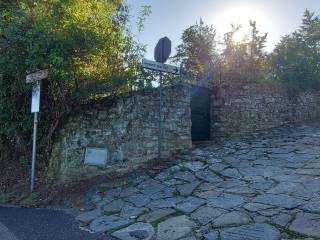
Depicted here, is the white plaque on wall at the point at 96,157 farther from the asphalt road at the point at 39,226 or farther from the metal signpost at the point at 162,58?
Answer: the asphalt road at the point at 39,226

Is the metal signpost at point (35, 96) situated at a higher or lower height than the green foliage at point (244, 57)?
lower

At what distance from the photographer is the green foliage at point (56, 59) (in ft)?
22.0

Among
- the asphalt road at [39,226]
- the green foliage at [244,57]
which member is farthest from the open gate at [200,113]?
the asphalt road at [39,226]

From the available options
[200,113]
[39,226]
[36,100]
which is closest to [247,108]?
[200,113]

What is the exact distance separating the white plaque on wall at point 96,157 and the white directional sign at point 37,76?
1.72m

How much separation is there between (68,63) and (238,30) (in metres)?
7.62

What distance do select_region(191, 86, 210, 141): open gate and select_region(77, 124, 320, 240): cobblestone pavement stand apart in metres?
1.61

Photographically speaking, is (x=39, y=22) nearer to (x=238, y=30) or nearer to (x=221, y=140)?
(x=221, y=140)

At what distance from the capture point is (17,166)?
7.89 metres

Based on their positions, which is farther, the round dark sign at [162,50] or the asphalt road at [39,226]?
the round dark sign at [162,50]

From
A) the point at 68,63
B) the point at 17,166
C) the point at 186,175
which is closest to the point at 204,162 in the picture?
the point at 186,175

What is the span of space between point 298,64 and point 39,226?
10.4 metres

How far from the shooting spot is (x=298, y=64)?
479 inches

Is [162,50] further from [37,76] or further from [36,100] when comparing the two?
[36,100]
